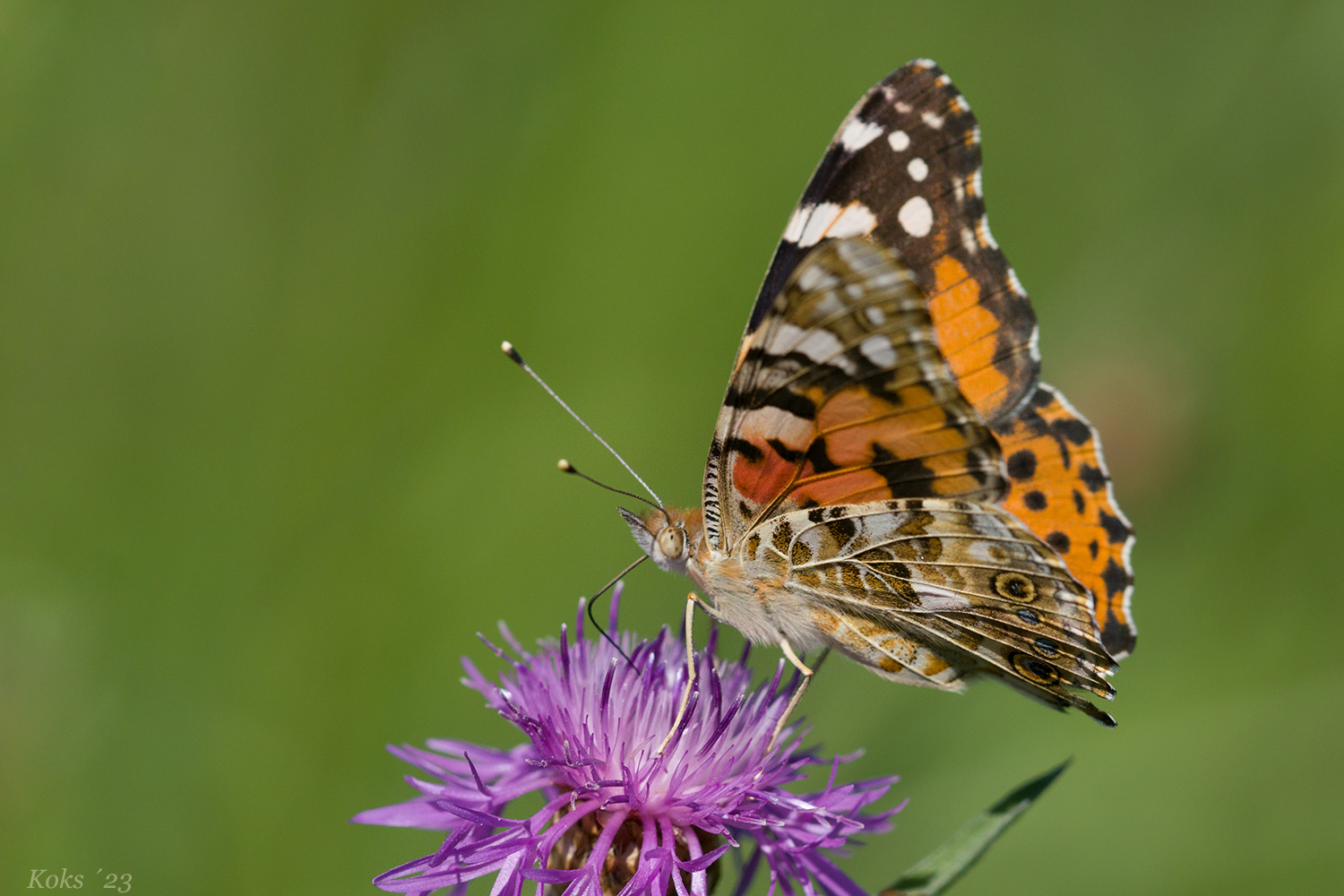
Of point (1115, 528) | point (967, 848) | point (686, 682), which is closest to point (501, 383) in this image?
point (686, 682)

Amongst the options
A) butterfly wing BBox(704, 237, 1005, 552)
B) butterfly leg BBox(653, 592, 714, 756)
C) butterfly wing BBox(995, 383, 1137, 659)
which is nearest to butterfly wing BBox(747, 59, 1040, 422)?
butterfly wing BBox(995, 383, 1137, 659)

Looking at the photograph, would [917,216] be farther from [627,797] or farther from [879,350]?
[627,797]

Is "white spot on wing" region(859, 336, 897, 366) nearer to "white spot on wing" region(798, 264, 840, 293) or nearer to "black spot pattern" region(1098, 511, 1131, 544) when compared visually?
"white spot on wing" region(798, 264, 840, 293)

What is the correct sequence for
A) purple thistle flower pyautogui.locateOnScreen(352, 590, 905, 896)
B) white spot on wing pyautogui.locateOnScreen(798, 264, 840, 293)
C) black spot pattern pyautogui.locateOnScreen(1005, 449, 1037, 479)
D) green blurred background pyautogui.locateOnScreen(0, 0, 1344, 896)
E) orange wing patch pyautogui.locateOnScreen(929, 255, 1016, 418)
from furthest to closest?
green blurred background pyautogui.locateOnScreen(0, 0, 1344, 896) < black spot pattern pyautogui.locateOnScreen(1005, 449, 1037, 479) < orange wing patch pyautogui.locateOnScreen(929, 255, 1016, 418) < white spot on wing pyautogui.locateOnScreen(798, 264, 840, 293) < purple thistle flower pyautogui.locateOnScreen(352, 590, 905, 896)

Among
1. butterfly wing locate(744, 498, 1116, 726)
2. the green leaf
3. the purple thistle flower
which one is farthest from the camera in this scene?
butterfly wing locate(744, 498, 1116, 726)

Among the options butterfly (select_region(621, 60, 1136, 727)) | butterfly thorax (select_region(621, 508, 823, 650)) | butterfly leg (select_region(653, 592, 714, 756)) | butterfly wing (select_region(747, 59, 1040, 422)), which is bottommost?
butterfly leg (select_region(653, 592, 714, 756))

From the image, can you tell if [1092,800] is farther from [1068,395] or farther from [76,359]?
[76,359]

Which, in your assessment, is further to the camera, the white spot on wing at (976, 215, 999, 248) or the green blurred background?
the green blurred background

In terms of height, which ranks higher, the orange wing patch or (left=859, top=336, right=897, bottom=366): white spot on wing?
the orange wing patch
